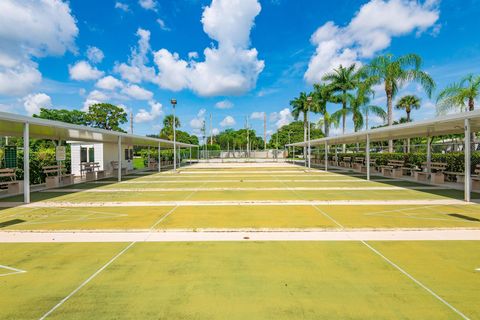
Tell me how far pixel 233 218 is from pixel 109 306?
4.26 metres

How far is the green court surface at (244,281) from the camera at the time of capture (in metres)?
3.15

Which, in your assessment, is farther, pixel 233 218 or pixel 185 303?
pixel 233 218

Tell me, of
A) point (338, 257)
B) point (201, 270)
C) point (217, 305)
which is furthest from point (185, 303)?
point (338, 257)

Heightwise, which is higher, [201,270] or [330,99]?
[330,99]

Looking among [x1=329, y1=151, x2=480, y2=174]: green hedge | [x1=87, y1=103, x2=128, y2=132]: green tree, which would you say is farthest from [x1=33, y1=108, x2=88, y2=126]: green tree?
[x1=329, y1=151, x2=480, y2=174]: green hedge

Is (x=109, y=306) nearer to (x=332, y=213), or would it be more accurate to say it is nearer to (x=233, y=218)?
(x=233, y=218)

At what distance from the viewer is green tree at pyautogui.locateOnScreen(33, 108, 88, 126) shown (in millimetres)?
55741

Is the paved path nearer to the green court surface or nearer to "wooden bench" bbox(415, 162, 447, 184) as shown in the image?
the green court surface

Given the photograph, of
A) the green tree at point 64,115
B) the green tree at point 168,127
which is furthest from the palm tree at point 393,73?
the green tree at point 64,115

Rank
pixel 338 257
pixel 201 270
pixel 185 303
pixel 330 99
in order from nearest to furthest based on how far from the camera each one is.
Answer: pixel 185 303, pixel 201 270, pixel 338 257, pixel 330 99

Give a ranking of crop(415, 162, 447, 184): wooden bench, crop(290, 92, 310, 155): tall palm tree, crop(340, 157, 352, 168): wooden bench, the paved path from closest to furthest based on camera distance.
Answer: the paved path
crop(415, 162, 447, 184): wooden bench
crop(340, 157, 352, 168): wooden bench
crop(290, 92, 310, 155): tall palm tree

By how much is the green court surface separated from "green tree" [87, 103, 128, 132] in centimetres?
6487

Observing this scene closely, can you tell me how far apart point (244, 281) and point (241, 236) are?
194 cm

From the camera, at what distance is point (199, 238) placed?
5.69 m
